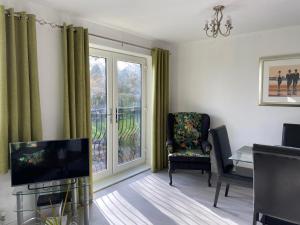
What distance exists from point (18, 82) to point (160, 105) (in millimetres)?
2377

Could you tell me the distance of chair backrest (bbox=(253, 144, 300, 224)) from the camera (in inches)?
70.8

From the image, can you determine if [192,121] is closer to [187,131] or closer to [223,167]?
[187,131]

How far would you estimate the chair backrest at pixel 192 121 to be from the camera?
13.2ft

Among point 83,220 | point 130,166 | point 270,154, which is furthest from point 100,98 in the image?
point 270,154

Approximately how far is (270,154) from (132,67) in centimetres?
287

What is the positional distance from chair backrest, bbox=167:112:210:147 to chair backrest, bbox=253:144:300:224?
2021 mm

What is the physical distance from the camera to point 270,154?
6.15ft

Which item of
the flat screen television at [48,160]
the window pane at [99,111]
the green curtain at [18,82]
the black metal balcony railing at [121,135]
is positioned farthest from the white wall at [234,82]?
the green curtain at [18,82]

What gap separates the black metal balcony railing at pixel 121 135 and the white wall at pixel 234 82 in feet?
2.95

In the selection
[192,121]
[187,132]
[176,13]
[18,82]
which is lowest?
[187,132]

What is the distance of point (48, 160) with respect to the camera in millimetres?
2418

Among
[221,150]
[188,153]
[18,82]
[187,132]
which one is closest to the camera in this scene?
[18,82]

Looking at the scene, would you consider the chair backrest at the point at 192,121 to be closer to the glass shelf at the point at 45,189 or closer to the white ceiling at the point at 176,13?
the white ceiling at the point at 176,13

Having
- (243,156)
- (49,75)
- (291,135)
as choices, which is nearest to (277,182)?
(243,156)
